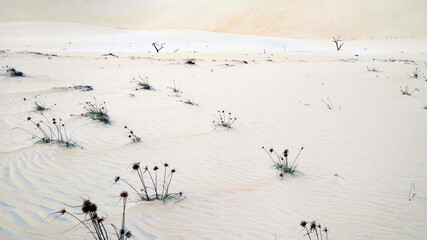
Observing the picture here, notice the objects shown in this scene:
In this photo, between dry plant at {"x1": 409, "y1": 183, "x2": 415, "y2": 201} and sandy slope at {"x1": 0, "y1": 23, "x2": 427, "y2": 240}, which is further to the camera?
dry plant at {"x1": 409, "y1": 183, "x2": 415, "y2": 201}

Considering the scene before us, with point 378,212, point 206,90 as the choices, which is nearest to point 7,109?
point 206,90

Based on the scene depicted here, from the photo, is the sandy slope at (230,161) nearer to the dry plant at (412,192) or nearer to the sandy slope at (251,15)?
the dry plant at (412,192)

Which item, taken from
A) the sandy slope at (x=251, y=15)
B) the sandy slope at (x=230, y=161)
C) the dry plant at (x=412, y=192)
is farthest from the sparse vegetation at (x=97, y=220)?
the sandy slope at (x=251, y=15)

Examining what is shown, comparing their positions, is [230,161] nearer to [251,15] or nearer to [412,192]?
[412,192]

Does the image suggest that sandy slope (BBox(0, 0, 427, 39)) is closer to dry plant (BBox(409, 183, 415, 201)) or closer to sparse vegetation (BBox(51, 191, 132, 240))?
dry plant (BBox(409, 183, 415, 201))

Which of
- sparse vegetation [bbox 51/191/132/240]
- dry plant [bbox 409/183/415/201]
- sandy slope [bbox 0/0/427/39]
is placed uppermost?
sandy slope [bbox 0/0/427/39]

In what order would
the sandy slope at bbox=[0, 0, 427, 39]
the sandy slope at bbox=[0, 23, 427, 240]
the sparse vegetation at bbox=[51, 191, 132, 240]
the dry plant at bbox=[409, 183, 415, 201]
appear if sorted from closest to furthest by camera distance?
the sparse vegetation at bbox=[51, 191, 132, 240] < the sandy slope at bbox=[0, 23, 427, 240] < the dry plant at bbox=[409, 183, 415, 201] < the sandy slope at bbox=[0, 0, 427, 39]

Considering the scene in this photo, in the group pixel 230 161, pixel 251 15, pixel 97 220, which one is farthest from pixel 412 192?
pixel 251 15

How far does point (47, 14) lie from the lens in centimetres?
7088

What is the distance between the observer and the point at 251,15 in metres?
54.6

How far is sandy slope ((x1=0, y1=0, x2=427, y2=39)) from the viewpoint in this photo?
4391cm

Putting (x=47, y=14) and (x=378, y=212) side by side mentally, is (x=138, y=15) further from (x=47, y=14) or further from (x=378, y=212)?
(x=378, y=212)

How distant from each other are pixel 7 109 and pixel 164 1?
69.8 meters

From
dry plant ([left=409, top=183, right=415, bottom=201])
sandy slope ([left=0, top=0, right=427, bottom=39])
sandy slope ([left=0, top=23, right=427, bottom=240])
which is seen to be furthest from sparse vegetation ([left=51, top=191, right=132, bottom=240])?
sandy slope ([left=0, top=0, right=427, bottom=39])
